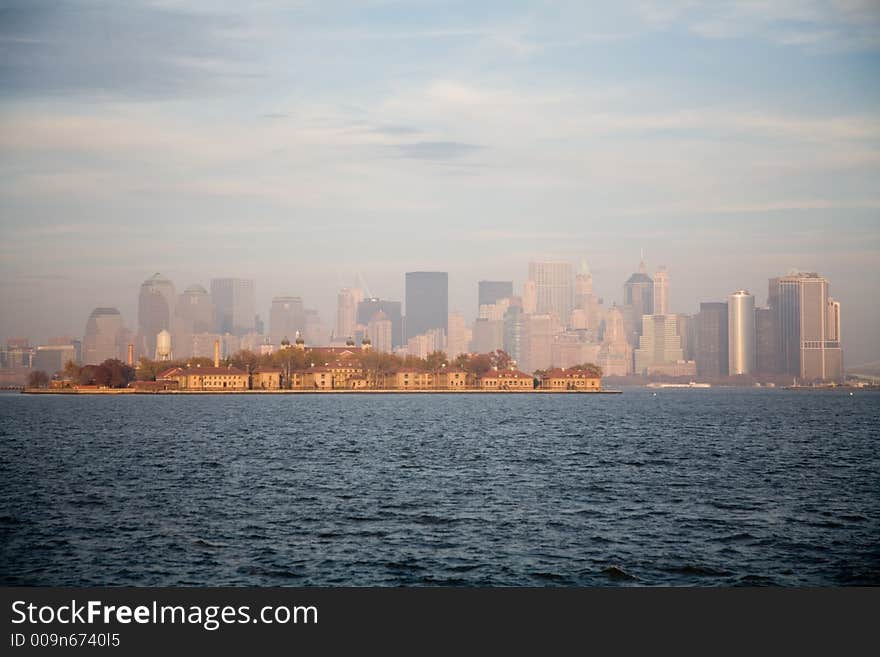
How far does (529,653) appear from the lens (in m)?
18.4

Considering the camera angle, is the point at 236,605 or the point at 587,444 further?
the point at 587,444

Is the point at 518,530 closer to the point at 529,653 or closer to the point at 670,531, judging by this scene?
the point at 670,531

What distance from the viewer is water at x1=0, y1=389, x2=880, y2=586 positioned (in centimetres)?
2689

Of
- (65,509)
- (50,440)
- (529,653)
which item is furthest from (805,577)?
(50,440)

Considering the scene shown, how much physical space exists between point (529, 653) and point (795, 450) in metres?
49.1

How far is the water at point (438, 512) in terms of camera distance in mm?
26891

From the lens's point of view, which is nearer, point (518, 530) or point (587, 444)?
point (518, 530)

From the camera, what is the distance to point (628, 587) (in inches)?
977

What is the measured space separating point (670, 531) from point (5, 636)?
20.1m

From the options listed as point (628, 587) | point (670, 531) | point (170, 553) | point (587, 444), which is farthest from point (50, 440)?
point (628, 587)

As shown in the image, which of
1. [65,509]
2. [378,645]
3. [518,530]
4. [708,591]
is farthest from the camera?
[65,509]

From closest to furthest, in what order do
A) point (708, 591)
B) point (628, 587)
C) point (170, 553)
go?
point (708, 591) < point (628, 587) < point (170, 553)

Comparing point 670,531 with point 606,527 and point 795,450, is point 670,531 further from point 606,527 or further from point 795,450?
point 795,450

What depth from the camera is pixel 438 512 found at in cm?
3612
